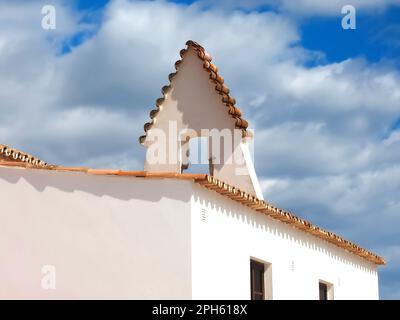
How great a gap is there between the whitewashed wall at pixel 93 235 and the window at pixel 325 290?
651cm

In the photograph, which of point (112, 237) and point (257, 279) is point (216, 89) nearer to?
point (257, 279)

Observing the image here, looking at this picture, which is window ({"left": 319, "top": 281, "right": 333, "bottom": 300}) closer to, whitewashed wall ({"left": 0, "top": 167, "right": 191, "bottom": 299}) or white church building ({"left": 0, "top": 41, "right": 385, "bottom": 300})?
white church building ({"left": 0, "top": 41, "right": 385, "bottom": 300})

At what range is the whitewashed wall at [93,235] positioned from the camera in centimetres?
1142

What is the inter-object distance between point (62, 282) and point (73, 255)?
0.38 m

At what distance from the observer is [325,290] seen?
58.1 ft

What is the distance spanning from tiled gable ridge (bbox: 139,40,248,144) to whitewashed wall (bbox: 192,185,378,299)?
78.9 inches

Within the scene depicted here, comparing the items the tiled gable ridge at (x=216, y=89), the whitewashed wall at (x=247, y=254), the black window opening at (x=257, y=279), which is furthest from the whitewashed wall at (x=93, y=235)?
the tiled gable ridge at (x=216, y=89)

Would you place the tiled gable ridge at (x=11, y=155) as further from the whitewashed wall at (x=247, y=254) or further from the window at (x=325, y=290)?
the window at (x=325, y=290)

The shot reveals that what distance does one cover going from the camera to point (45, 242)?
11914 millimetres

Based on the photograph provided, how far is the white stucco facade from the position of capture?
1142 cm

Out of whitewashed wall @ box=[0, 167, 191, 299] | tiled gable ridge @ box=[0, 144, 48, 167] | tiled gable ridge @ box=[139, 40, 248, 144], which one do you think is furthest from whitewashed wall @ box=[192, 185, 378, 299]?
tiled gable ridge @ box=[0, 144, 48, 167]

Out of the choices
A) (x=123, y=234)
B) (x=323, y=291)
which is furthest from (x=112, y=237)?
(x=323, y=291)
